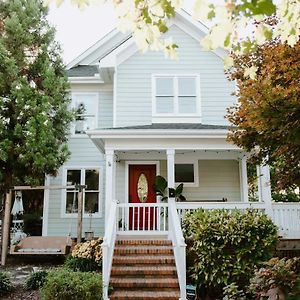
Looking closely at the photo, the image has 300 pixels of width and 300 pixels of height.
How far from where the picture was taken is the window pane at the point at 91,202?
45.7 ft

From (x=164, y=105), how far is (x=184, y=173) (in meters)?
2.54

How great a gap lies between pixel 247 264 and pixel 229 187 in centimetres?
528

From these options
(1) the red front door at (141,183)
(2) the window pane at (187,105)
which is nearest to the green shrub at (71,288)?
(1) the red front door at (141,183)

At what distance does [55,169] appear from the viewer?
41.3 feet

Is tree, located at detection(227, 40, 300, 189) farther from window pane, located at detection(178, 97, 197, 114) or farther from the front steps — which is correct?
window pane, located at detection(178, 97, 197, 114)

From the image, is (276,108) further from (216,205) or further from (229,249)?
(216,205)

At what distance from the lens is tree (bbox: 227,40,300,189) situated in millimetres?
5961

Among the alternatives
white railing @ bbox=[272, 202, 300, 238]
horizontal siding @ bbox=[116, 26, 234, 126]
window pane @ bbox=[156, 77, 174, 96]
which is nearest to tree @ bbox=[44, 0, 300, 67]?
white railing @ bbox=[272, 202, 300, 238]

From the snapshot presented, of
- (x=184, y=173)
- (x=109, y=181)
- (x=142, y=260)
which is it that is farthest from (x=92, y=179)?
(x=142, y=260)

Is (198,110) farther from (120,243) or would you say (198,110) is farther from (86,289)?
(86,289)

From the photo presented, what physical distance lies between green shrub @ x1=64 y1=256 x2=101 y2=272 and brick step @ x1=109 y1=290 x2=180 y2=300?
5.93 feet

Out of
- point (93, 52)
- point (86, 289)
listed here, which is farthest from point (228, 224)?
point (93, 52)

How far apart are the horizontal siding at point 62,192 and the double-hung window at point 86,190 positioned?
21 cm

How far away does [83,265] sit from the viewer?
923 cm
